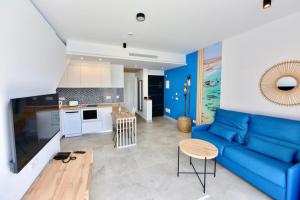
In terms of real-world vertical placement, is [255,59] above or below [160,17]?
below

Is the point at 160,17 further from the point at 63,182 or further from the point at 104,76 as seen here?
the point at 104,76

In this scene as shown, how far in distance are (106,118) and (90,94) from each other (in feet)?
3.80

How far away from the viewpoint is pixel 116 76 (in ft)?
17.5

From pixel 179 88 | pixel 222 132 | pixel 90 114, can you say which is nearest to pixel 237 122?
pixel 222 132

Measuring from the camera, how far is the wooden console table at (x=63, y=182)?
132 centimetres

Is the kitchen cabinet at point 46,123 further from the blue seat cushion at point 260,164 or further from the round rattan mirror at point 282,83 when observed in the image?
the round rattan mirror at point 282,83

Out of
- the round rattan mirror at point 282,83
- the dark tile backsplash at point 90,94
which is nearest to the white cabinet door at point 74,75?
the dark tile backsplash at point 90,94

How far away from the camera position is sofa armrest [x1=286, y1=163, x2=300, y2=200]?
5.29 ft

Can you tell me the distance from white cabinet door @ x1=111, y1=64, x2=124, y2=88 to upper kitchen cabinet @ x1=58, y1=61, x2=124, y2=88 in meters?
0.31

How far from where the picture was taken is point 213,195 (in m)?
1.92

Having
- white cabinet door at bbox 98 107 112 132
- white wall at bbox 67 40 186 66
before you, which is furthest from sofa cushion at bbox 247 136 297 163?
white cabinet door at bbox 98 107 112 132

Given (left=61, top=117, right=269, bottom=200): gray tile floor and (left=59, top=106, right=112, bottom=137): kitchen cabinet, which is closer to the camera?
(left=61, top=117, right=269, bottom=200): gray tile floor

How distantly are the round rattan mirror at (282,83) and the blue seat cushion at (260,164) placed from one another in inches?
43.9

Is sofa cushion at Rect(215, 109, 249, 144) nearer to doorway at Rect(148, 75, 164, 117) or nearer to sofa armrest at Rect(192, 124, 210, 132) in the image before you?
sofa armrest at Rect(192, 124, 210, 132)
